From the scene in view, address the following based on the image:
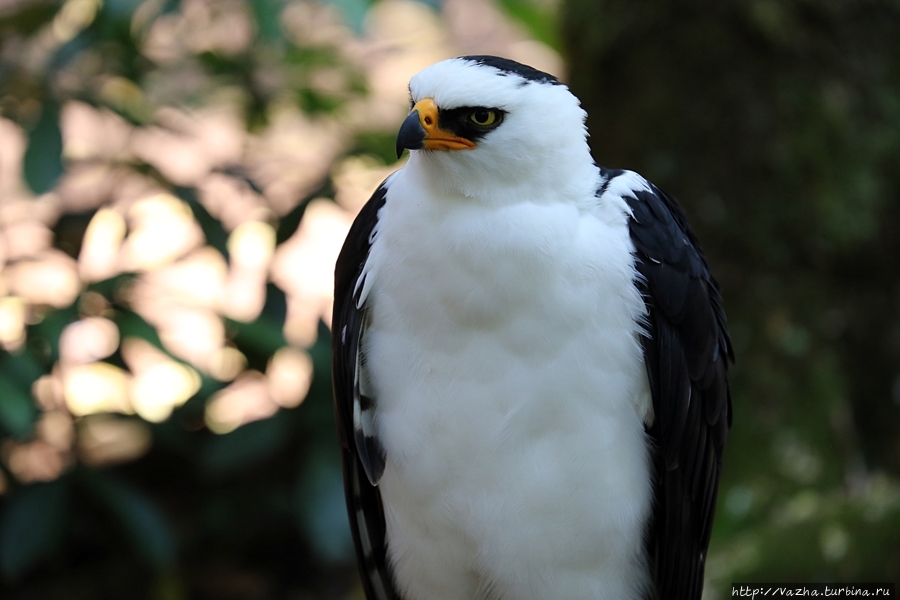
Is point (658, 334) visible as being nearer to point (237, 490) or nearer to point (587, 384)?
point (587, 384)

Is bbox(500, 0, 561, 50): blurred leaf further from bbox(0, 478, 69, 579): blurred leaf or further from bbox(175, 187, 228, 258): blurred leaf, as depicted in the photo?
bbox(0, 478, 69, 579): blurred leaf

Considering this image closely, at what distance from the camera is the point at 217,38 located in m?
4.01

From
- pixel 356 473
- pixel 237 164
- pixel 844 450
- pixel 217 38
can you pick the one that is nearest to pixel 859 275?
pixel 844 450

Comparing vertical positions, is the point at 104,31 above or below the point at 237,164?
above

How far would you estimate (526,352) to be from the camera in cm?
193

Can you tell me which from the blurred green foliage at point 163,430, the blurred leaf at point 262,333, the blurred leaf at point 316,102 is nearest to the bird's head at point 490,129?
the blurred green foliage at point 163,430

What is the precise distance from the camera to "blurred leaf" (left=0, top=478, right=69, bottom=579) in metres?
3.33

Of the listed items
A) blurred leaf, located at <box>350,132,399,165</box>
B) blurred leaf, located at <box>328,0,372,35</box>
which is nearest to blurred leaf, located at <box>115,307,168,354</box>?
blurred leaf, located at <box>350,132,399,165</box>

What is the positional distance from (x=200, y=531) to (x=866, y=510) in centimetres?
268

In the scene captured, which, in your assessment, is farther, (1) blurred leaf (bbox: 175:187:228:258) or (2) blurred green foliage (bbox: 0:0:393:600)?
(1) blurred leaf (bbox: 175:187:228:258)

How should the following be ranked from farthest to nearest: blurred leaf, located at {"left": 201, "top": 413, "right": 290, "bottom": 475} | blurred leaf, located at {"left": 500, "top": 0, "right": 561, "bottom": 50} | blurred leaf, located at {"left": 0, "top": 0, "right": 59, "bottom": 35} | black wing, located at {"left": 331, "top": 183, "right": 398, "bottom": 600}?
blurred leaf, located at {"left": 500, "top": 0, "right": 561, "bottom": 50}
blurred leaf, located at {"left": 201, "top": 413, "right": 290, "bottom": 475}
blurred leaf, located at {"left": 0, "top": 0, "right": 59, "bottom": 35}
black wing, located at {"left": 331, "top": 183, "right": 398, "bottom": 600}

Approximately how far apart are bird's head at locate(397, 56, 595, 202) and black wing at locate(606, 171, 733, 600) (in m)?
0.22

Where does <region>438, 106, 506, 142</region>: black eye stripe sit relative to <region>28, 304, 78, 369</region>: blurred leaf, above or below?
above

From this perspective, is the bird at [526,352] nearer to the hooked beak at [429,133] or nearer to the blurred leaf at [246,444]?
the hooked beak at [429,133]
